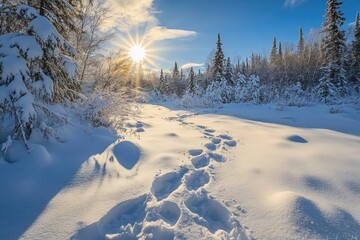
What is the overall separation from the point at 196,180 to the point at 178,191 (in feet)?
1.58

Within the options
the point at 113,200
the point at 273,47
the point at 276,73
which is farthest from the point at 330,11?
the point at 273,47

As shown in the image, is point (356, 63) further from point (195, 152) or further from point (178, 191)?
point (178, 191)

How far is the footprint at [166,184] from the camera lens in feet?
9.88

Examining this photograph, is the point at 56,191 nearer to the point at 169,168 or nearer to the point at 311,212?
the point at 169,168

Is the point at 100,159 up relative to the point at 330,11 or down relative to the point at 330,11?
down

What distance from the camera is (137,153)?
444 cm

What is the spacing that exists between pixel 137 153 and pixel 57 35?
2558mm

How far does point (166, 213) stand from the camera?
262 centimetres

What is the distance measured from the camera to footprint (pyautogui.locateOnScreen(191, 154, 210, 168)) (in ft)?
13.2

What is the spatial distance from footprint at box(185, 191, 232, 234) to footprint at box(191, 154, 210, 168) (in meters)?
1.03

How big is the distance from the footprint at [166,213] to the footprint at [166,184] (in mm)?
199

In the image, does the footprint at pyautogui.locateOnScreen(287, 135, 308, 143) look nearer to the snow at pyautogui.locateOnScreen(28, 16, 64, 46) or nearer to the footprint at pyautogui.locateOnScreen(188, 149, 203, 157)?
the footprint at pyautogui.locateOnScreen(188, 149, 203, 157)

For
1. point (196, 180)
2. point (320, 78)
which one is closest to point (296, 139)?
point (196, 180)

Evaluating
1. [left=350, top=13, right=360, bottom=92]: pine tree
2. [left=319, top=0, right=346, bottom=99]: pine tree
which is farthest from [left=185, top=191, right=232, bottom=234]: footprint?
[left=350, top=13, right=360, bottom=92]: pine tree
